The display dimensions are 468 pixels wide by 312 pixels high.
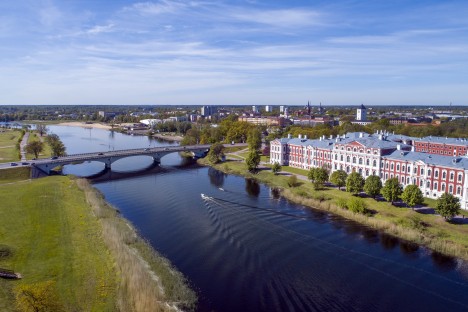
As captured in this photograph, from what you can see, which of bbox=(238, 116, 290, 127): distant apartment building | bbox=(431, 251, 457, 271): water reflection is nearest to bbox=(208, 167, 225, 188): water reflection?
bbox=(431, 251, 457, 271): water reflection

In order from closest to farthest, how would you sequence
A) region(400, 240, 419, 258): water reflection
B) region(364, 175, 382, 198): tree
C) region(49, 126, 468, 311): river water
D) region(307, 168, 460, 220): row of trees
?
1. region(49, 126, 468, 311): river water
2. region(400, 240, 419, 258): water reflection
3. region(307, 168, 460, 220): row of trees
4. region(364, 175, 382, 198): tree

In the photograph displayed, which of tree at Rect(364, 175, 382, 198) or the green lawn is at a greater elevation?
tree at Rect(364, 175, 382, 198)

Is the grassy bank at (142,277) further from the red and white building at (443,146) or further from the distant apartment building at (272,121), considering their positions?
the distant apartment building at (272,121)

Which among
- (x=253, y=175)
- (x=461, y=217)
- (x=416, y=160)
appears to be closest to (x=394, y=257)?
(x=461, y=217)

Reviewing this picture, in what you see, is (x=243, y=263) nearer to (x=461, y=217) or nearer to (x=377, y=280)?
(x=377, y=280)

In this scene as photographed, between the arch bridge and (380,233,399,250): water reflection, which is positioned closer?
(380,233,399,250): water reflection

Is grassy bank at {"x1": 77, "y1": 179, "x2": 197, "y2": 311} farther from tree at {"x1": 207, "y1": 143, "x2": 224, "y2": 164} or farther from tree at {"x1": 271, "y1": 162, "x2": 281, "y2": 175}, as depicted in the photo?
tree at {"x1": 207, "y1": 143, "x2": 224, "y2": 164}

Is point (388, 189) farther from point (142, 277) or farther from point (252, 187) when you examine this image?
point (142, 277)

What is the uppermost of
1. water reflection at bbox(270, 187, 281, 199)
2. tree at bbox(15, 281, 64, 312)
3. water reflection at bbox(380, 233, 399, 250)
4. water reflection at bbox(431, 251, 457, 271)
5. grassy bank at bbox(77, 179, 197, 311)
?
tree at bbox(15, 281, 64, 312)
